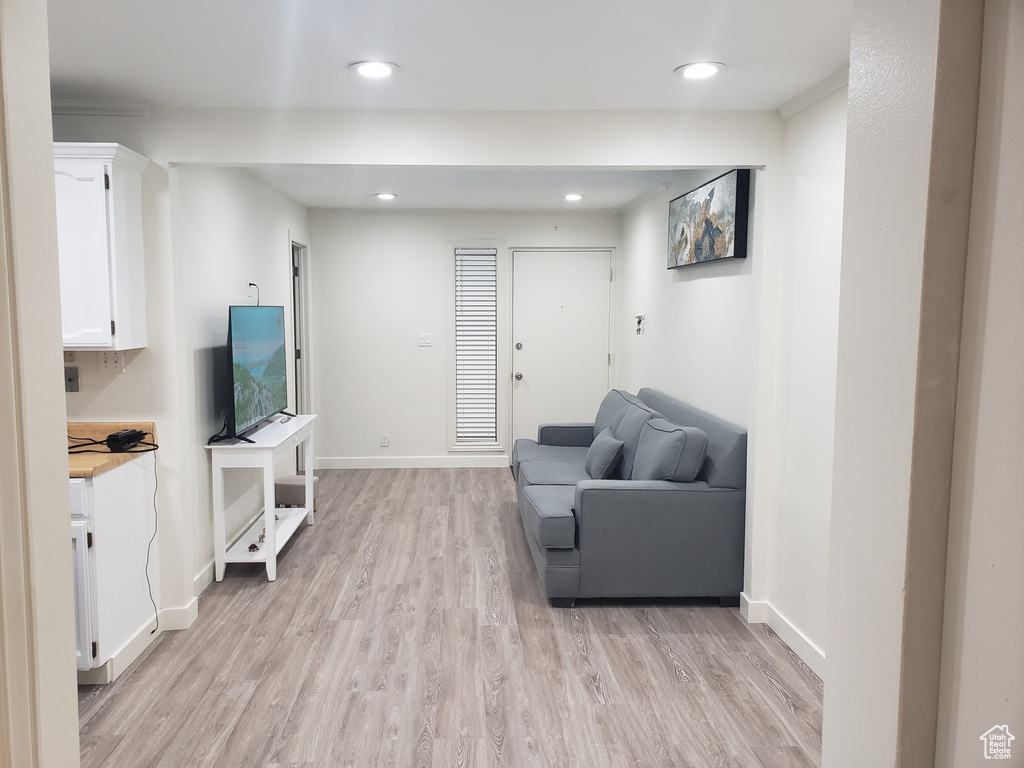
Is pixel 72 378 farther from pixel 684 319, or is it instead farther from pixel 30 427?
pixel 684 319

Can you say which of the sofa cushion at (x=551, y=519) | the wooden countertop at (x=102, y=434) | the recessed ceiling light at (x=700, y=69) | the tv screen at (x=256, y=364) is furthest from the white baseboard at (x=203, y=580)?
the recessed ceiling light at (x=700, y=69)

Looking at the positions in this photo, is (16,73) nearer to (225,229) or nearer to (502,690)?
(502,690)

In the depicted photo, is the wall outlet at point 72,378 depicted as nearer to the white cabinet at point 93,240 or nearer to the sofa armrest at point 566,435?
the white cabinet at point 93,240

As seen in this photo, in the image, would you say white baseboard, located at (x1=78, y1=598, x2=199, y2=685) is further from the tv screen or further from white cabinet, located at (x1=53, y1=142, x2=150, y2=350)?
white cabinet, located at (x1=53, y1=142, x2=150, y2=350)

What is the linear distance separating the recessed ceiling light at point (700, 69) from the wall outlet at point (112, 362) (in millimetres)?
2602

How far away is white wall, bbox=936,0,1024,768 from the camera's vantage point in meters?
0.76

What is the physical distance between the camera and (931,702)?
32.9 inches

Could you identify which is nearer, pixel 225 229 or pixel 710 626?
pixel 710 626

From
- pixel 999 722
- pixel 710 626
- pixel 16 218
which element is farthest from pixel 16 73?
pixel 710 626

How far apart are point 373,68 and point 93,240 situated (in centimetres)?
132

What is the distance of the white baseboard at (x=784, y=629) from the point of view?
2855 mm

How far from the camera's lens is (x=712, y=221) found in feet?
12.3

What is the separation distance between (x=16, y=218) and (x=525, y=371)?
5.77 meters

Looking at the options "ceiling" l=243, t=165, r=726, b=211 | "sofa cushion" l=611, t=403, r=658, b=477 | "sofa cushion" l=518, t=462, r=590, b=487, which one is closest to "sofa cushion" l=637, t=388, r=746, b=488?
"sofa cushion" l=611, t=403, r=658, b=477
